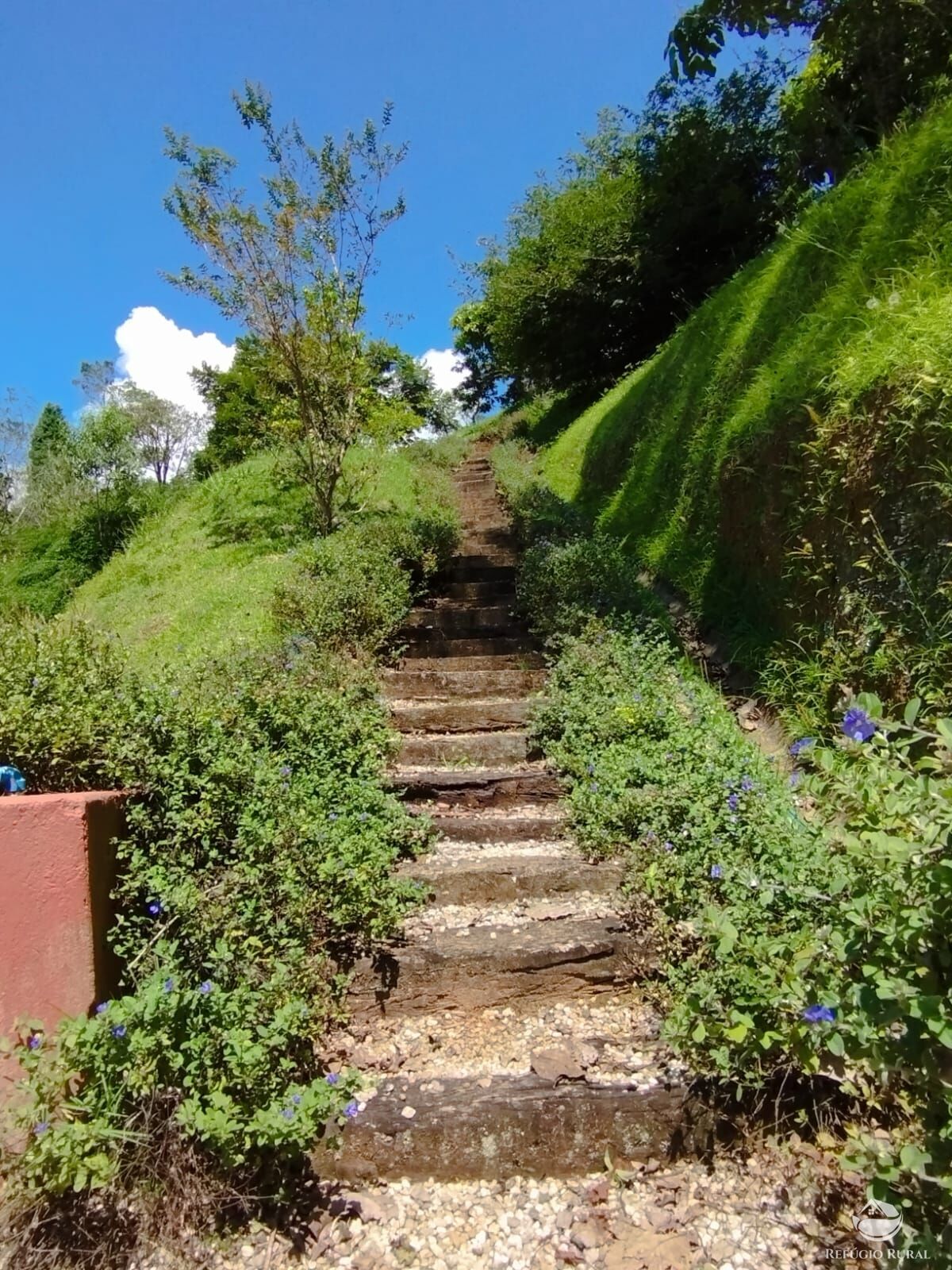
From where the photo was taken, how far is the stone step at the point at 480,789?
3.80 metres

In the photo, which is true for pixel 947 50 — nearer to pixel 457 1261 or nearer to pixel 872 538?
pixel 872 538

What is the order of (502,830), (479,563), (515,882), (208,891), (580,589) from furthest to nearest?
(479,563), (580,589), (502,830), (515,882), (208,891)

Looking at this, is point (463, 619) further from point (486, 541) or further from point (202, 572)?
point (202, 572)

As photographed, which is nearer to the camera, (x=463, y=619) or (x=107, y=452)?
(x=463, y=619)

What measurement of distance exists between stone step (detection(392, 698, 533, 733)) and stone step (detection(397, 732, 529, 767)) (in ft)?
0.80

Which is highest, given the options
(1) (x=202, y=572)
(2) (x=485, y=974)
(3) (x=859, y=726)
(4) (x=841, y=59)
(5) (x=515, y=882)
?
(4) (x=841, y=59)

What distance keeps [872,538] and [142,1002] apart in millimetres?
3338

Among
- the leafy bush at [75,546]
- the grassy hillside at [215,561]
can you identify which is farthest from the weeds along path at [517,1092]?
the leafy bush at [75,546]

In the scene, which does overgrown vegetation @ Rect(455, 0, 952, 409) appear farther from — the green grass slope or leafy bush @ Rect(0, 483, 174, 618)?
leafy bush @ Rect(0, 483, 174, 618)

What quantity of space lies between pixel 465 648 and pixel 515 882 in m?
2.75

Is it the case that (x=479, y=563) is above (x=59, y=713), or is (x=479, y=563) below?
above

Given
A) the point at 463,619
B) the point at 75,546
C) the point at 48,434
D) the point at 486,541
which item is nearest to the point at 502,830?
the point at 463,619

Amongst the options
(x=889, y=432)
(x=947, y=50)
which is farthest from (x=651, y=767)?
(x=947, y=50)

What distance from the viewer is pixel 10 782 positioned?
2.26m
